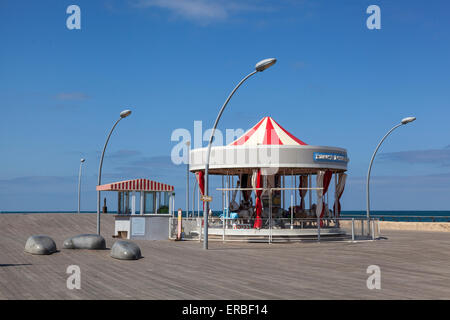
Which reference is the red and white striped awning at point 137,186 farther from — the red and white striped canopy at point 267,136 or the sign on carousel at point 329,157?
the sign on carousel at point 329,157

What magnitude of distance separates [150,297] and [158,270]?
5.02 m

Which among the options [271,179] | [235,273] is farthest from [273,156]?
[235,273]

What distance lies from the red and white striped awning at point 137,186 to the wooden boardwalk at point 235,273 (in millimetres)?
8093

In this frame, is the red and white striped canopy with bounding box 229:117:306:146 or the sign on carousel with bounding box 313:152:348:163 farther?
the red and white striped canopy with bounding box 229:117:306:146

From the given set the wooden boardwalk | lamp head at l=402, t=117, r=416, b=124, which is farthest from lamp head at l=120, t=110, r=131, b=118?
lamp head at l=402, t=117, r=416, b=124

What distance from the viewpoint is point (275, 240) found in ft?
95.5

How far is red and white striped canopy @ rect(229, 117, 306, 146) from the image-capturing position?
33.0 metres

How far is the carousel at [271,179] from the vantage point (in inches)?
1172

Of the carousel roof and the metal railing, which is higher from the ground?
the carousel roof

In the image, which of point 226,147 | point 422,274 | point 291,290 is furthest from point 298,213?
point 291,290

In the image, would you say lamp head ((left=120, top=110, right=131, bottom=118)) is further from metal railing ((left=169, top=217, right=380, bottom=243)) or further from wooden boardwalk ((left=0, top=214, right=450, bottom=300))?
wooden boardwalk ((left=0, top=214, right=450, bottom=300))

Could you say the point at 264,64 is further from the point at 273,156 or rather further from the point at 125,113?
the point at 273,156

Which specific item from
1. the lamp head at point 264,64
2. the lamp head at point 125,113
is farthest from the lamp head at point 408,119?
the lamp head at point 125,113
